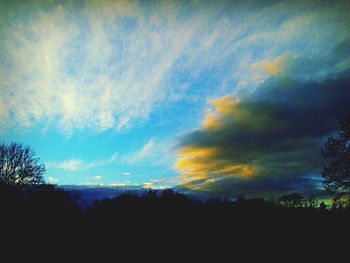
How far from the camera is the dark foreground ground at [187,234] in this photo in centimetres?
1037

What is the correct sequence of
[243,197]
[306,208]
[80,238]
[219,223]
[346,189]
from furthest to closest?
[243,197], [346,189], [306,208], [219,223], [80,238]

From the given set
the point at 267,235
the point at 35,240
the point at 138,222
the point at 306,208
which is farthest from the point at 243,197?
the point at 35,240

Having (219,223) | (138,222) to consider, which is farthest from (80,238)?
(219,223)

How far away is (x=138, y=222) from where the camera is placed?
13648mm

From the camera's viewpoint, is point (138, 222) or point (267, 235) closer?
point (267, 235)

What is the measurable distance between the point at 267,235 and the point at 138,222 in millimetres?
6741

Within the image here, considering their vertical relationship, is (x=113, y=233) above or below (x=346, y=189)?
below

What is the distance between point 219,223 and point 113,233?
5.64 metres

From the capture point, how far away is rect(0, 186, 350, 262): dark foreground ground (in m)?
10.4

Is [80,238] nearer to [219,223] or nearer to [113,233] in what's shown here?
[113,233]

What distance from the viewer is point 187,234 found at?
11930 millimetres

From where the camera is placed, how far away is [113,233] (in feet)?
40.7

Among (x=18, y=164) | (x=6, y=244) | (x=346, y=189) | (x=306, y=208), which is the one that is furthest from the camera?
(x=18, y=164)

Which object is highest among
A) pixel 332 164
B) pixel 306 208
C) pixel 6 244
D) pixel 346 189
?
pixel 332 164
